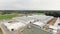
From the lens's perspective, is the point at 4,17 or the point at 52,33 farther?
the point at 4,17

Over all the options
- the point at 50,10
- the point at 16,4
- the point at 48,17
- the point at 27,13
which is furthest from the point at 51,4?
the point at 16,4

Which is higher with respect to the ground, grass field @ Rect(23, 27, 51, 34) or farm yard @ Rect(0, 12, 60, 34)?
farm yard @ Rect(0, 12, 60, 34)

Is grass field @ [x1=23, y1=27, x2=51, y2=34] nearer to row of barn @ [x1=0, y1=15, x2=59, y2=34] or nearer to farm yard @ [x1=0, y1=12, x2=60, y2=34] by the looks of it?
farm yard @ [x1=0, y1=12, x2=60, y2=34]

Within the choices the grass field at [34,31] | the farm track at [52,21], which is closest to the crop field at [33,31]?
the grass field at [34,31]

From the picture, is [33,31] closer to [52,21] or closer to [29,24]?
[29,24]

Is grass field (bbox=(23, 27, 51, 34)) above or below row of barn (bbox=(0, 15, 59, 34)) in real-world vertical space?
below

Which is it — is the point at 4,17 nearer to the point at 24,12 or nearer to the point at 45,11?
the point at 24,12

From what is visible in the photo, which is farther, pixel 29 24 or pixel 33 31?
pixel 29 24

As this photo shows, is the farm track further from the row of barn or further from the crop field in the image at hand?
the crop field

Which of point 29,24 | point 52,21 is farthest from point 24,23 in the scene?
point 52,21

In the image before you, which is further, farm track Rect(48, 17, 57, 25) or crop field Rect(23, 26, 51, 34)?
farm track Rect(48, 17, 57, 25)

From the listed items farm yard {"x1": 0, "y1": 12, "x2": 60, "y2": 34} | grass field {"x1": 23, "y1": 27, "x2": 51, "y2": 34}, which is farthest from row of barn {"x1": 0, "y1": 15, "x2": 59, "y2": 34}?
grass field {"x1": 23, "y1": 27, "x2": 51, "y2": 34}
